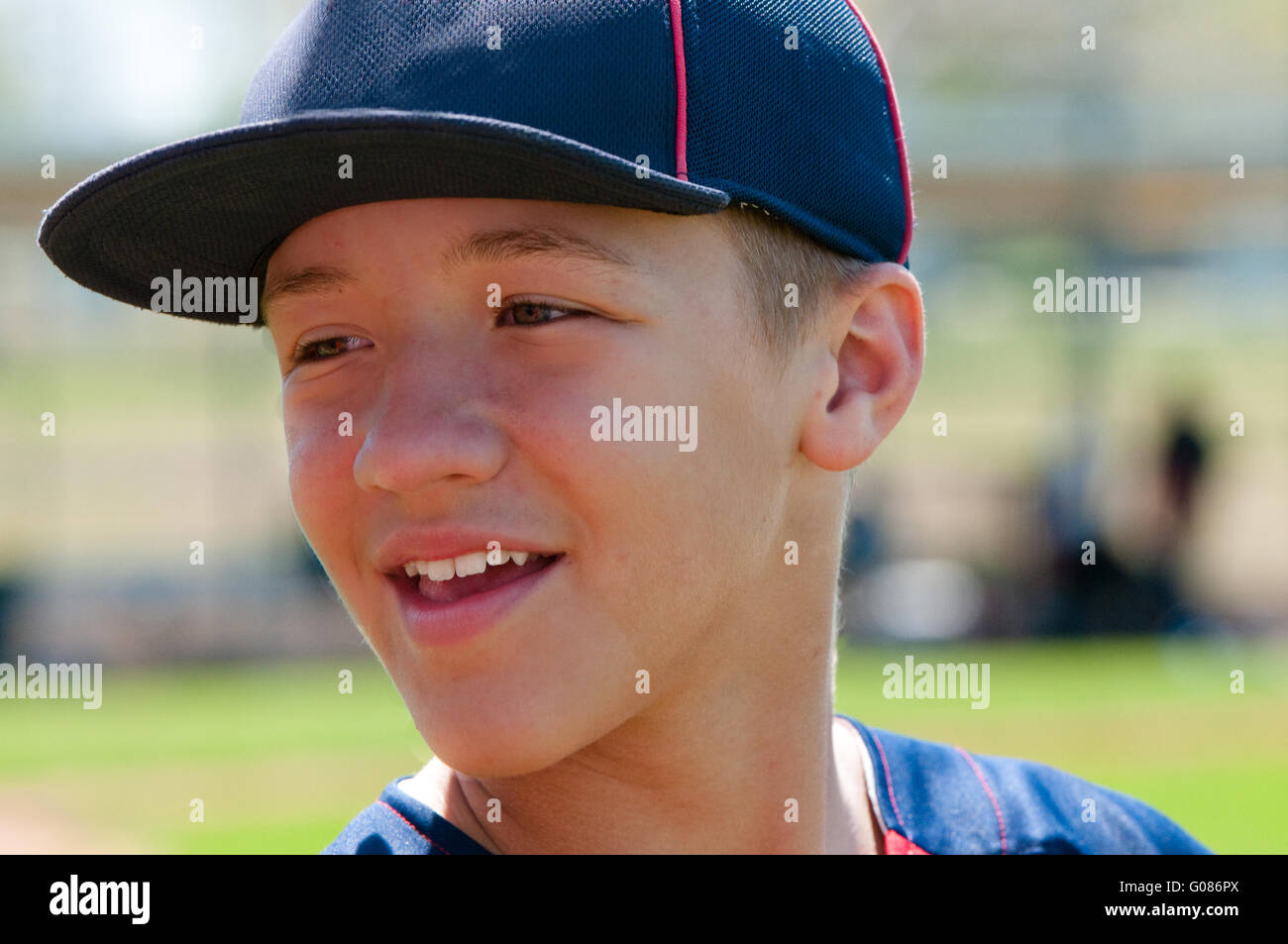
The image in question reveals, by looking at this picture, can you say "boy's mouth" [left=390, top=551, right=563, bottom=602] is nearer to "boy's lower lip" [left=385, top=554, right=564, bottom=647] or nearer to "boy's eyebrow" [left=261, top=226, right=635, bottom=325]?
"boy's lower lip" [left=385, top=554, right=564, bottom=647]

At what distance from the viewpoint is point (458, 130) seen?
1522mm

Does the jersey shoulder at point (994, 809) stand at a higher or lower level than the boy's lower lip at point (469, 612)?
lower

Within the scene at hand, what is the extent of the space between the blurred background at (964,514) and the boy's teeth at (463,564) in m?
5.37

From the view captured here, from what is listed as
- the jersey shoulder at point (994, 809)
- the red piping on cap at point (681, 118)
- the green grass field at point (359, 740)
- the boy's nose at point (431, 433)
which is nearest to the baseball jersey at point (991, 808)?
the jersey shoulder at point (994, 809)

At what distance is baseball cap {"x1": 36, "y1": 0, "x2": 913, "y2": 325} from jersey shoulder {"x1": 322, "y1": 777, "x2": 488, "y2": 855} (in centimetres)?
78

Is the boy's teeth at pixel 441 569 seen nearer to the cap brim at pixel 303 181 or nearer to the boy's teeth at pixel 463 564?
the boy's teeth at pixel 463 564

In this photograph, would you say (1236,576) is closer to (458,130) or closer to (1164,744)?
(1164,744)

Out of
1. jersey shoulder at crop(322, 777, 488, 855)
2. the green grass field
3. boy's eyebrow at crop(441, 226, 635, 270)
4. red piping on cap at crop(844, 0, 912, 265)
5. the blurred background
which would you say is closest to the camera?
boy's eyebrow at crop(441, 226, 635, 270)

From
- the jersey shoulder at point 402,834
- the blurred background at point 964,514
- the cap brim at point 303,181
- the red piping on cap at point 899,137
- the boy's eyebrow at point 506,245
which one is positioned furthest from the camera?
the blurred background at point 964,514

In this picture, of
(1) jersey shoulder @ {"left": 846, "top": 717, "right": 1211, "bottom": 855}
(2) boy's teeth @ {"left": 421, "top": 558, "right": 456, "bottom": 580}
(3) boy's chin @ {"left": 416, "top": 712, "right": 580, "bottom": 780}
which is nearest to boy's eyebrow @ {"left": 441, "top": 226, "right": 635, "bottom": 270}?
(2) boy's teeth @ {"left": 421, "top": 558, "right": 456, "bottom": 580}

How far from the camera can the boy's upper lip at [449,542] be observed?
5.49 feet

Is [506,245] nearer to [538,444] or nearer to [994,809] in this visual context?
[538,444]

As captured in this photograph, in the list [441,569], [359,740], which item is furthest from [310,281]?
[359,740]

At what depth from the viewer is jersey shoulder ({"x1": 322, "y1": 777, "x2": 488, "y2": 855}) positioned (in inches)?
71.8
